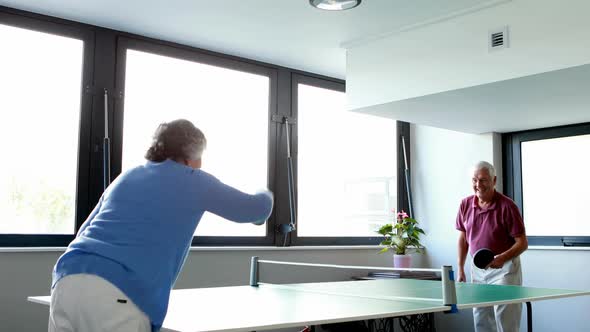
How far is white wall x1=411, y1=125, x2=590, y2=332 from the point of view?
15.6 ft

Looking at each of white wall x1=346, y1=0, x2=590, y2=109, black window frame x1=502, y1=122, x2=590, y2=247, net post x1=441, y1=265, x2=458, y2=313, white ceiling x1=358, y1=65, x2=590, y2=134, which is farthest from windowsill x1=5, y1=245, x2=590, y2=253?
net post x1=441, y1=265, x2=458, y2=313

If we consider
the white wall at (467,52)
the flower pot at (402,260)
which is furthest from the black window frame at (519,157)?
the white wall at (467,52)

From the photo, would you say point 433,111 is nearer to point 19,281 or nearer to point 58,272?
point 19,281

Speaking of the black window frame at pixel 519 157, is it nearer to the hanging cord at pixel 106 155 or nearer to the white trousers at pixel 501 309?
the white trousers at pixel 501 309

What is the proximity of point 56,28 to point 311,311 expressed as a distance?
275cm

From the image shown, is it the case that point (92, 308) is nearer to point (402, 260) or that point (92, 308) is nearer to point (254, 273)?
point (254, 273)

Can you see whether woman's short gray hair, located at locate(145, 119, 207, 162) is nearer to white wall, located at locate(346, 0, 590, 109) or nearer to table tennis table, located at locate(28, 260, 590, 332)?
table tennis table, located at locate(28, 260, 590, 332)

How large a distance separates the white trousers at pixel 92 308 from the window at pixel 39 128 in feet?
7.46

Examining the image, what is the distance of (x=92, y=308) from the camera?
6.01 feet

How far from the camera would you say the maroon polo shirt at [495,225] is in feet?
13.0

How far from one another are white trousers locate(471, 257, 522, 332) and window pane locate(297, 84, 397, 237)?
158 cm

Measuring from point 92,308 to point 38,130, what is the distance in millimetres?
2565

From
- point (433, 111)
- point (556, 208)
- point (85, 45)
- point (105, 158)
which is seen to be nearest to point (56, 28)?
point (85, 45)

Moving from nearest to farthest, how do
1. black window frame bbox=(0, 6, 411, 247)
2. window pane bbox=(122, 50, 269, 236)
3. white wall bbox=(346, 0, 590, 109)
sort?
white wall bbox=(346, 0, 590, 109), black window frame bbox=(0, 6, 411, 247), window pane bbox=(122, 50, 269, 236)
